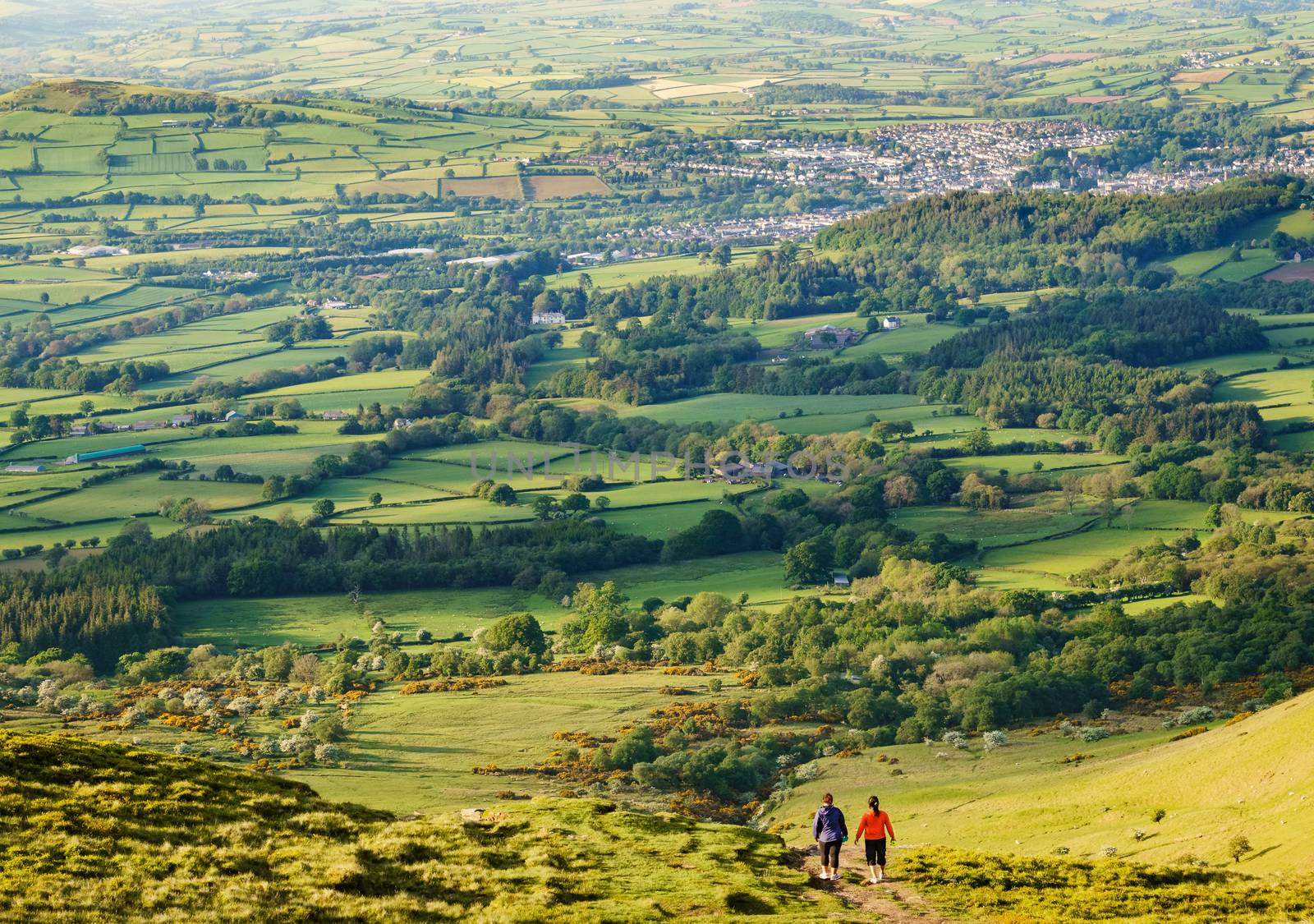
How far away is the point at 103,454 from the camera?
116812 millimetres

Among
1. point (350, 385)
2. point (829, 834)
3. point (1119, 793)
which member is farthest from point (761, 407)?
point (829, 834)

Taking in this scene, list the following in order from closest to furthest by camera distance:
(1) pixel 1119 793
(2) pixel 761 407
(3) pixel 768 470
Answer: (1) pixel 1119 793 → (3) pixel 768 470 → (2) pixel 761 407

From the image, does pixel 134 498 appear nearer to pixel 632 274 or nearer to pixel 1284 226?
pixel 632 274

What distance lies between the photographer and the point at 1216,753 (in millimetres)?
42562

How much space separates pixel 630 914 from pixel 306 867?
656cm

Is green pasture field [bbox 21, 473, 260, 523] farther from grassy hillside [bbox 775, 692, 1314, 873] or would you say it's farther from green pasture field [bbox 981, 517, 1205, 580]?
grassy hillside [bbox 775, 692, 1314, 873]

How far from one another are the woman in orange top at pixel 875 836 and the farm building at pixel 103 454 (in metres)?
88.7

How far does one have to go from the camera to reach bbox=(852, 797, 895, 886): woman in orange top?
35.8 metres

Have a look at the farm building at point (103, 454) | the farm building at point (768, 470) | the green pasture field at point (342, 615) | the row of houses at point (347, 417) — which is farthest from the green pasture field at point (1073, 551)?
the farm building at point (103, 454)

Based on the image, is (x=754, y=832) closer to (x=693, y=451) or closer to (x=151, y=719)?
(x=151, y=719)

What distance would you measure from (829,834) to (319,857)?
1018 centimetres

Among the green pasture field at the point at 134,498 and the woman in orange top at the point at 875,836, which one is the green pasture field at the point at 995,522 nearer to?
the green pasture field at the point at 134,498

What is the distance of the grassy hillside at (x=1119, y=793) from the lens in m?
37.5

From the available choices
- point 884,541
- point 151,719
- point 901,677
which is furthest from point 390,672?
point 884,541
